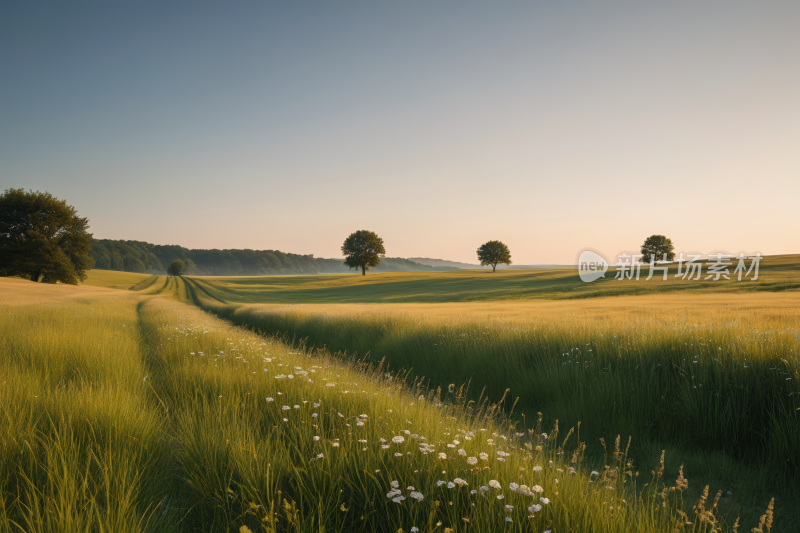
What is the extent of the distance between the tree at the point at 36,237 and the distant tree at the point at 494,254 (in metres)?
88.4

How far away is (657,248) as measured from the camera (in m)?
87.0

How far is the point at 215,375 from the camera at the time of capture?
5555 millimetres

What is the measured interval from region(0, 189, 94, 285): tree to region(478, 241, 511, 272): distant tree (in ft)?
290

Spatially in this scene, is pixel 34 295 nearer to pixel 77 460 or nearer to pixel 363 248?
pixel 77 460

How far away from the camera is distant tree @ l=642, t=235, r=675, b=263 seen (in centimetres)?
8654

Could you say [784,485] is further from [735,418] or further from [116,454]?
[116,454]

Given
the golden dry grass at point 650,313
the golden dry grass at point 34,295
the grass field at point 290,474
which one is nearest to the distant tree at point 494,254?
the golden dry grass at point 650,313

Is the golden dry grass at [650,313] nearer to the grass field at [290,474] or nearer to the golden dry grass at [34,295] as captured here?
the grass field at [290,474]

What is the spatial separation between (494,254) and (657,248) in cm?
3792

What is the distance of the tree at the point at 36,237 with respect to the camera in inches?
2126

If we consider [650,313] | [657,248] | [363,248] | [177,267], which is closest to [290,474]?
[650,313]

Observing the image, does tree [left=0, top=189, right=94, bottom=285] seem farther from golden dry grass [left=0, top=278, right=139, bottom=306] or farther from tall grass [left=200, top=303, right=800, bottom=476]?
tall grass [left=200, top=303, right=800, bottom=476]

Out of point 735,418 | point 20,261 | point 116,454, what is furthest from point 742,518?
point 20,261

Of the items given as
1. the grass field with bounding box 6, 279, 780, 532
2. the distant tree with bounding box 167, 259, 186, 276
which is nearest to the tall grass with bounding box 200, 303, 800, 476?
the grass field with bounding box 6, 279, 780, 532
